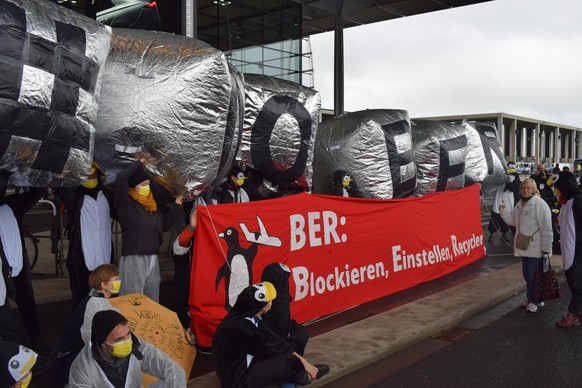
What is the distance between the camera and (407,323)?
222 inches

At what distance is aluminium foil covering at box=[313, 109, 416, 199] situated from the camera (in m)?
8.00

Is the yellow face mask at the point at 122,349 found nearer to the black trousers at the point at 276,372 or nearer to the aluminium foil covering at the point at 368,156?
the black trousers at the point at 276,372

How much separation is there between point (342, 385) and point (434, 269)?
3.99m

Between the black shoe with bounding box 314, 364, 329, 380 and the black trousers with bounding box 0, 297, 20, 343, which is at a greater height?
the black trousers with bounding box 0, 297, 20, 343

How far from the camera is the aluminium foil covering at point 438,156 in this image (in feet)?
Result: 30.4

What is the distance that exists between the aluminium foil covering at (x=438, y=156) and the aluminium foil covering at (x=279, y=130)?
3083 millimetres

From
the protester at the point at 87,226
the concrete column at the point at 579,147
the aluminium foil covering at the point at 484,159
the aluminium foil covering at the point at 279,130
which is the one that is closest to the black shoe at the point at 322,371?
the protester at the point at 87,226

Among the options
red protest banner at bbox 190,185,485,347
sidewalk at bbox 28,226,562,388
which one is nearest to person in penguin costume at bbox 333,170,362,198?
red protest banner at bbox 190,185,485,347

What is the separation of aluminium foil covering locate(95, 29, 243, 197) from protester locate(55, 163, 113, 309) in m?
0.28

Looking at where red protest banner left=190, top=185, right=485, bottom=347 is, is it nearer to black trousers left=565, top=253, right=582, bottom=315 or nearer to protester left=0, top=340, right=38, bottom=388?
black trousers left=565, top=253, right=582, bottom=315

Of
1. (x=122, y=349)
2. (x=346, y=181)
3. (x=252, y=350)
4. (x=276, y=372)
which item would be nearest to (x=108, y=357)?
(x=122, y=349)

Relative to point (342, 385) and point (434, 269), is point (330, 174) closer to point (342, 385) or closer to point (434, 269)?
point (434, 269)

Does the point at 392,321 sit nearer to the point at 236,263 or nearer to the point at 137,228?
the point at 236,263

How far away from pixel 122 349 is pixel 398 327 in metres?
3.25
